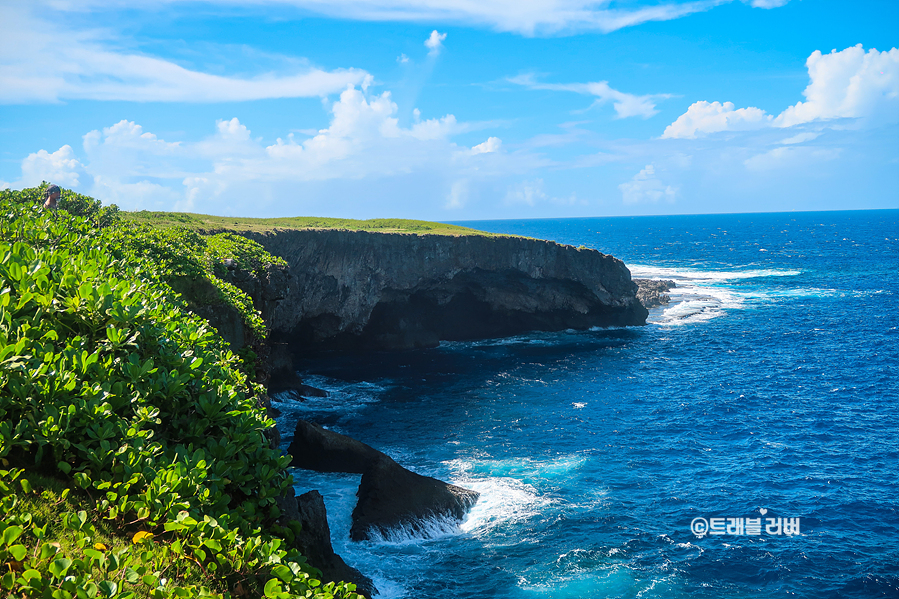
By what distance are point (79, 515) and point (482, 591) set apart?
56.9ft

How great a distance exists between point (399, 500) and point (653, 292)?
71.5 metres

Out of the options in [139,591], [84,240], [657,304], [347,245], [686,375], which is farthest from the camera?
[657,304]

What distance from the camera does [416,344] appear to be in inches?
2404

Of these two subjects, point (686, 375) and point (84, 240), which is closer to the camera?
point (84, 240)

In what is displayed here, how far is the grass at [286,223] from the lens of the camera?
50969 millimetres

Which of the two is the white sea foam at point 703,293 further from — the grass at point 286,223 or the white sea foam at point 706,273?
the grass at point 286,223

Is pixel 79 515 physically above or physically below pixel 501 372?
above

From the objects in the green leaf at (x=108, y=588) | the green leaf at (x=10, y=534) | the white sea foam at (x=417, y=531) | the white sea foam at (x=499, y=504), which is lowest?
the white sea foam at (x=417, y=531)

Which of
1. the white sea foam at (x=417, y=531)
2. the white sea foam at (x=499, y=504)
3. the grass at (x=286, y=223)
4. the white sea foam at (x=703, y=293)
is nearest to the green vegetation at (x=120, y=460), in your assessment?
the white sea foam at (x=417, y=531)

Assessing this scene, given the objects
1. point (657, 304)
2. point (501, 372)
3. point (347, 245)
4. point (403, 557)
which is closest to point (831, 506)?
point (403, 557)

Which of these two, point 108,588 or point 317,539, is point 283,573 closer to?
point 108,588

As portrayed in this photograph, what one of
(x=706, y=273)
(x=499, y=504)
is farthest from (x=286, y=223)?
(x=706, y=273)

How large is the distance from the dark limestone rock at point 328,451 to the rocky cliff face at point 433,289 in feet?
76.2

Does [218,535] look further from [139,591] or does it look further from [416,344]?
[416,344]
